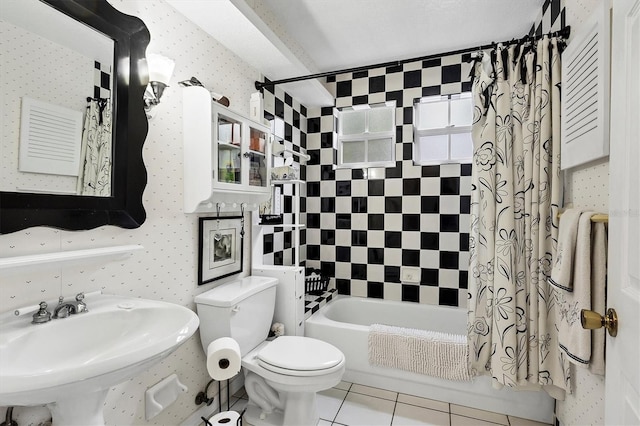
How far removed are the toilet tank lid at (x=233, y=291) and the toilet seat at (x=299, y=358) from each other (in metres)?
0.33

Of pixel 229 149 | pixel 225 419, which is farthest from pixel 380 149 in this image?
pixel 225 419

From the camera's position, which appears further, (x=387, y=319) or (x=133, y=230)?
(x=387, y=319)

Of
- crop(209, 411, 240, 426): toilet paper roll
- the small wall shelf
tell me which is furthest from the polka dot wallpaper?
crop(209, 411, 240, 426): toilet paper roll

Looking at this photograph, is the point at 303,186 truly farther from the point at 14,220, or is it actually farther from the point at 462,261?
the point at 14,220

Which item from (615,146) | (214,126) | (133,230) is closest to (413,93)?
(214,126)

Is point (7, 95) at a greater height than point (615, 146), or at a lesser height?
greater

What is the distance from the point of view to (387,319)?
2.82 metres

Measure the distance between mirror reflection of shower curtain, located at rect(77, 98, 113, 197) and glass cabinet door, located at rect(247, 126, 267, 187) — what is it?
80 cm

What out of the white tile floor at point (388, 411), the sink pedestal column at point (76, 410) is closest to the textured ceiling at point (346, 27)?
the sink pedestal column at point (76, 410)

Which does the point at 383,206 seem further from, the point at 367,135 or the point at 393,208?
the point at 367,135

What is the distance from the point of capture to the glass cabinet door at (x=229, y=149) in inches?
69.3

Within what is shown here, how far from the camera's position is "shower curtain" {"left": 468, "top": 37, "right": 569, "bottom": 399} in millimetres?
1659

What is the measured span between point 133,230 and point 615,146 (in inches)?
68.3

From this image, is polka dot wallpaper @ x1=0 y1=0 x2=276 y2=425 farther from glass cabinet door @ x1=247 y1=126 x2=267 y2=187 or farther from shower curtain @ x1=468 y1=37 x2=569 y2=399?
shower curtain @ x1=468 y1=37 x2=569 y2=399
